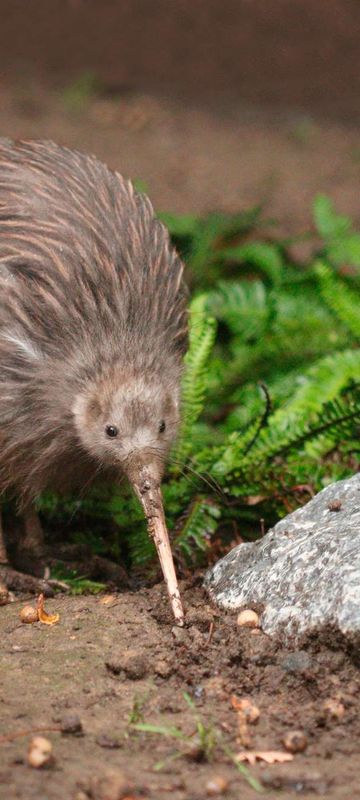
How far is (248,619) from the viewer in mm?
4703

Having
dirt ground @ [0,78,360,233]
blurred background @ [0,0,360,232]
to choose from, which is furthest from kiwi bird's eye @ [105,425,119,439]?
blurred background @ [0,0,360,232]

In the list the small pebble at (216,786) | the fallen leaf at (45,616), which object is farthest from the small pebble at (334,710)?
the fallen leaf at (45,616)

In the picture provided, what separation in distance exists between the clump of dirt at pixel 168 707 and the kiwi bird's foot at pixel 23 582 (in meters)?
0.43

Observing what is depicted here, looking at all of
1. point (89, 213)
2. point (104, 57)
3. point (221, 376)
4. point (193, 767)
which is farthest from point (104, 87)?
point (193, 767)

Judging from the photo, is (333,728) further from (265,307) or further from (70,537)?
(265,307)

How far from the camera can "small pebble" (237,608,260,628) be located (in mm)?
4695

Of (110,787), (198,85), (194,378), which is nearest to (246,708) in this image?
(110,787)

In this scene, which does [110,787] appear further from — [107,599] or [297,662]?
[107,599]

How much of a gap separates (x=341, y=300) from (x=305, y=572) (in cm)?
329

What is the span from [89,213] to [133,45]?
260 inches

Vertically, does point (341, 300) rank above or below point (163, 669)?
above

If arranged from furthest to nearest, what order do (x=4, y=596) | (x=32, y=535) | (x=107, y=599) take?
(x=32, y=535) → (x=4, y=596) → (x=107, y=599)

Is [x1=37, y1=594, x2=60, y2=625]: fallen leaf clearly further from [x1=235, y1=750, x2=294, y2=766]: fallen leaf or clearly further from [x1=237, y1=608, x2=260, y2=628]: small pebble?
[x1=235, y1=750, x2=294, y2=766]: fallen leaf

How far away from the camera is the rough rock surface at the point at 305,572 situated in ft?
14.5
